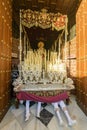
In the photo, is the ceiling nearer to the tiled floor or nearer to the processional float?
the processional float

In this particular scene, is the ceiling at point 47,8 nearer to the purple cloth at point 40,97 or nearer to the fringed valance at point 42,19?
the fringed valance at point 42,19

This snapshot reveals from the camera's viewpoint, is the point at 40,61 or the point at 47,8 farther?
the point at 47,8

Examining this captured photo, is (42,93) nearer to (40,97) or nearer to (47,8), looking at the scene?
(40,97)

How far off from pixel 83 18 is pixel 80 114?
6.75ft

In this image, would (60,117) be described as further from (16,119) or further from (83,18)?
(83,18)

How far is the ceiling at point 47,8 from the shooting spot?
3.76 metres

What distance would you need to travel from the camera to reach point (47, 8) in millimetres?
4031

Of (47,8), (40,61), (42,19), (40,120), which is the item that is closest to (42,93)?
(40,120)

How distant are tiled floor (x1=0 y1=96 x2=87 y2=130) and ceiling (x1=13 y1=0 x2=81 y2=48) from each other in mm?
2211

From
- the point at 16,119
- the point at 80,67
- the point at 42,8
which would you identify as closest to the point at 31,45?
the point at 42,8

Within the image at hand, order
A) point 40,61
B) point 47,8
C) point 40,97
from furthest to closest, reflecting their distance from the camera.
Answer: point 47,8 < point 40,61 < point 40,97

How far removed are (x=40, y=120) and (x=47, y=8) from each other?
300cm

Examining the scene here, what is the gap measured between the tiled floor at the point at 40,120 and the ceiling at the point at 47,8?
2211 millimetres

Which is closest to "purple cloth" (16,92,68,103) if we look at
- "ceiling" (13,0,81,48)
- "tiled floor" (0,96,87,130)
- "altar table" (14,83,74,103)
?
"altar table" (14,83,74,103)
